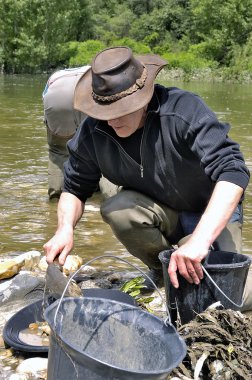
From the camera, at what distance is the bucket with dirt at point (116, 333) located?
2.06m

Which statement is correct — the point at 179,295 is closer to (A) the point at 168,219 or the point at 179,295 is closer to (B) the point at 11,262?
(A) the point at 168,219

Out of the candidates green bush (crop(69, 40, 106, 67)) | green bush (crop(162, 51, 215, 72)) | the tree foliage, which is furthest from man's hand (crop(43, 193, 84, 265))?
green bush (crop(69, 40, 106, 67))

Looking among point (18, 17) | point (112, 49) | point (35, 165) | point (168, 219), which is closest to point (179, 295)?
point (168, 219)

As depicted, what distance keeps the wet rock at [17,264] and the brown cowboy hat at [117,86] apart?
123 cm

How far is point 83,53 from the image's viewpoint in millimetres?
48438

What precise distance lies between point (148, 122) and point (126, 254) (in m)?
1.56

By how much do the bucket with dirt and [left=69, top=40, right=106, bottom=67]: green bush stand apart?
143 ft

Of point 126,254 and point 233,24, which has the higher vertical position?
point 126,254

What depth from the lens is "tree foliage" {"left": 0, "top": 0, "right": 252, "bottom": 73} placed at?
4050 cm

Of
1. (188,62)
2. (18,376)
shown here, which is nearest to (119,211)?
(18,376)

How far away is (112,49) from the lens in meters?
2.90

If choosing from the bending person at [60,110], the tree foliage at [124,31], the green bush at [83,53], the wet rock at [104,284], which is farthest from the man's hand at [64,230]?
the green bush at [83,53]

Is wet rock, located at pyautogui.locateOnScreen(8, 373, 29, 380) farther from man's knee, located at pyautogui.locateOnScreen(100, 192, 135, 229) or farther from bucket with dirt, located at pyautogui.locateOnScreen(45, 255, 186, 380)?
man's knee, located at pyautogui.locateOnScreen(100, 192, 135, 229)

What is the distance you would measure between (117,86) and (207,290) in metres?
0.95
